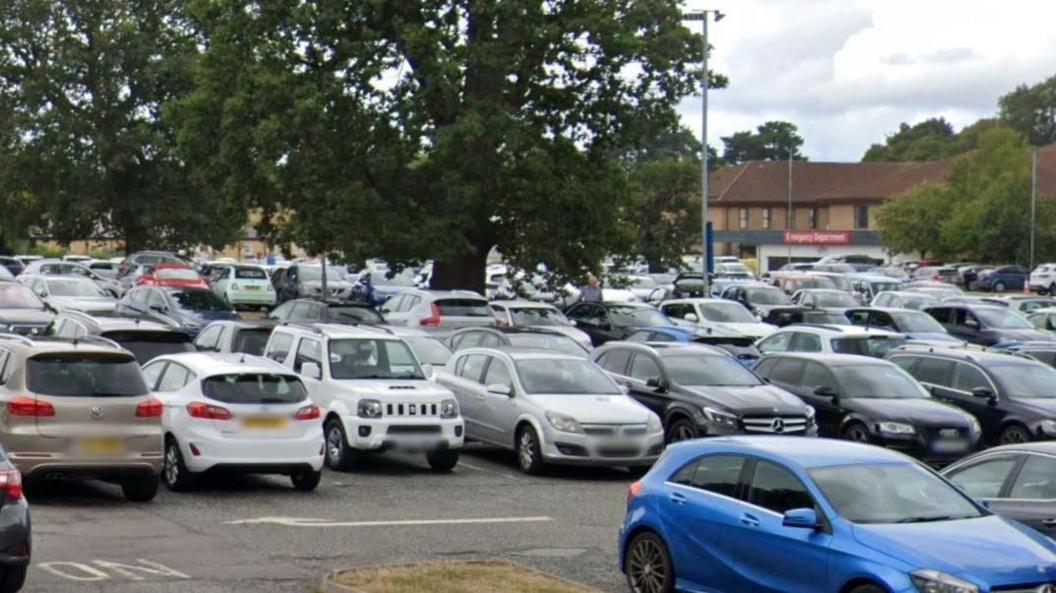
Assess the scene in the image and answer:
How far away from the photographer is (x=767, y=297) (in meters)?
44.7

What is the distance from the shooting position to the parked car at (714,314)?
1473 inches

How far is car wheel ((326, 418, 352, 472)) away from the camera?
68.4ft

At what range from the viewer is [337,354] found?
70.9 ft

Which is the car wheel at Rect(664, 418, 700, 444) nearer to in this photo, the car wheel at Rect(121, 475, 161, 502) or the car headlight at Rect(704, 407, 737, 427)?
the car headlight at Rect(704, 407, 737, 427)

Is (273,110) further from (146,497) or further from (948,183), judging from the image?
(948,183)

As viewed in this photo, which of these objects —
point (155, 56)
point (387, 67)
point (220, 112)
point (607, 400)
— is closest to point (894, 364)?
point (607, 400)

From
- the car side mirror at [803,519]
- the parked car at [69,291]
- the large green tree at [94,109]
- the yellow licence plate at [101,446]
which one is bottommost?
the yellow licence plate at [101,446]

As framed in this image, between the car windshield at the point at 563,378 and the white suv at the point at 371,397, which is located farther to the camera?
the car windshield at the point at 563,378

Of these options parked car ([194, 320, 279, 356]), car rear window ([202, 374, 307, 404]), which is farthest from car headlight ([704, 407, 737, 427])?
parked car ([194, 320, 279, 356])

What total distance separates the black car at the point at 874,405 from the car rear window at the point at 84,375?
10415 mm

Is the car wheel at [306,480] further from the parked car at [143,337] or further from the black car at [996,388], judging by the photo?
the black car at [996,388]

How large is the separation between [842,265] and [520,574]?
214 feet

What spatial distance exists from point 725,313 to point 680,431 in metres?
15.6

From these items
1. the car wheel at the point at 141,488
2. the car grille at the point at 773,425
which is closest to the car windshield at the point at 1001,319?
the car grille at the point at 773,425
